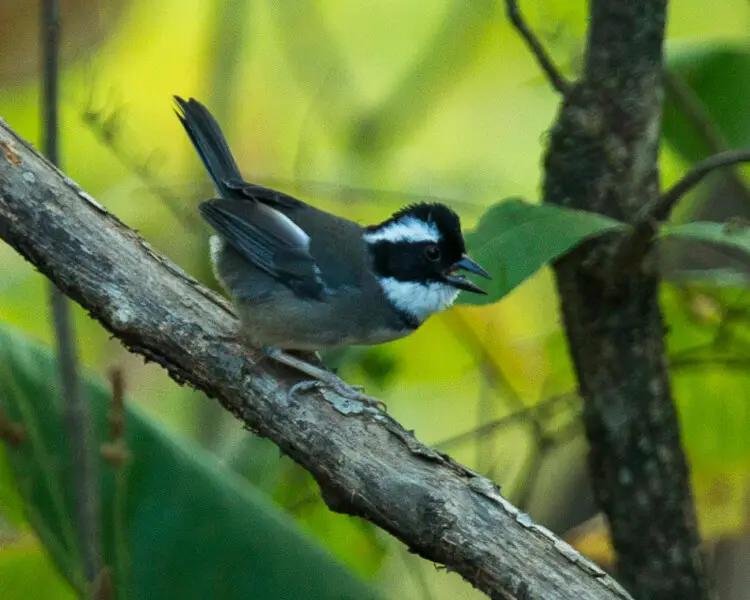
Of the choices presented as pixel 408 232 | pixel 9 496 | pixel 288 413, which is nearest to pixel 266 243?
pixel 408 232

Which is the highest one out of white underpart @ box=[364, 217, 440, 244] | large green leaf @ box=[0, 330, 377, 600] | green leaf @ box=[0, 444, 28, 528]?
white underpart @ box=[364, 217, 440, 244]

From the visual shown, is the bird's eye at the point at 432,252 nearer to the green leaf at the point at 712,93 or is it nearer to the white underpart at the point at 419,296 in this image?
the white underpart at the point at 419,296

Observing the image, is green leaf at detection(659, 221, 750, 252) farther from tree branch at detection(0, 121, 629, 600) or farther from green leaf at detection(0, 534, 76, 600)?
green leaf at detection(0, 534, 76, 600)

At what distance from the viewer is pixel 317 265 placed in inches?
132

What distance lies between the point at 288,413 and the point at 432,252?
818mm

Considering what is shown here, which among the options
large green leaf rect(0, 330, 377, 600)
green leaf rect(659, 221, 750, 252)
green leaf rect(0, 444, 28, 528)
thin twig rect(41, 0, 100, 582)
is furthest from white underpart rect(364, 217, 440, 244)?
green leaf rect(0, 444, 28, 528)

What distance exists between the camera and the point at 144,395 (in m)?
6.47

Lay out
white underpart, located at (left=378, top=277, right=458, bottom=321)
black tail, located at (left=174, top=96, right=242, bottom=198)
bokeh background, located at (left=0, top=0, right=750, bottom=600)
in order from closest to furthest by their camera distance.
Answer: white underpart, located at (left=378, top=277, right=458, bottom=321) → black tail, located at (left=174, top=96, right=242, bottom=198) → bokeh background, located at (left=0, top=0, right=750, bottom=600)

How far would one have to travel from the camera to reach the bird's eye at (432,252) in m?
3.16

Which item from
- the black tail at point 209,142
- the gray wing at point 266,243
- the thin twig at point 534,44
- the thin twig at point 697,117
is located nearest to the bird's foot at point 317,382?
the gray wing at point 266,243

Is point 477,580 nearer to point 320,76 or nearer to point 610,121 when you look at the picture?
point 610,121

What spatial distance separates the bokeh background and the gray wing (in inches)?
13.6

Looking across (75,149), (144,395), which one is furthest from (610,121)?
(144,395)

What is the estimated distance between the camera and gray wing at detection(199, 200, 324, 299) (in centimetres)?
331
